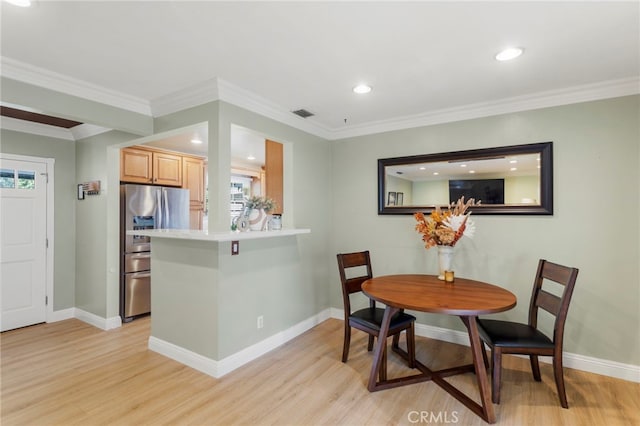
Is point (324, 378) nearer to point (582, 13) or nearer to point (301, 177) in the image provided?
point (301, 177)

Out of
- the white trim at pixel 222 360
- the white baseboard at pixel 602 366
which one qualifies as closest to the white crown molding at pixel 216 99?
the white trim at pixel 222 360

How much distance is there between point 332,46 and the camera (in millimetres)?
2010

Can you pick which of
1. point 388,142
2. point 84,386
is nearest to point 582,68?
point 388,142

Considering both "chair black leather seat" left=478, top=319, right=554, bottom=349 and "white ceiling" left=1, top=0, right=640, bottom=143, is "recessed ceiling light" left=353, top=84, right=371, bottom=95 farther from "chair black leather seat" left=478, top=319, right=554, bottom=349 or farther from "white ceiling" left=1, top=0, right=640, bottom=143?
"chair black leather seat" left=478, top=319, right=554, bottom=349

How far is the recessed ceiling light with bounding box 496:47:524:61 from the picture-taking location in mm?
2037

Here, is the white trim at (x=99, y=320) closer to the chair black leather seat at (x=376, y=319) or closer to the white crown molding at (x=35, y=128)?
the white crown molding at (x=35, y=128)

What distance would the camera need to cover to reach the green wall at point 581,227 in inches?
100

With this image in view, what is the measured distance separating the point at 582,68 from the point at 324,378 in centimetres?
305

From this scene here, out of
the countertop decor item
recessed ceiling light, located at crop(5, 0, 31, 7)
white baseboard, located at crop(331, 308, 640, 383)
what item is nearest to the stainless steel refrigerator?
recessed ceiling light, located at crop(5, 0, 31, 7)

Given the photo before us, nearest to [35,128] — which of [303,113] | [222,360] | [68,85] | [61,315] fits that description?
[68,85]

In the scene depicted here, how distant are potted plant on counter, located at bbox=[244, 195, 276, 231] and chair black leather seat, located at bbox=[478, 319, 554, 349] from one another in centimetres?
200

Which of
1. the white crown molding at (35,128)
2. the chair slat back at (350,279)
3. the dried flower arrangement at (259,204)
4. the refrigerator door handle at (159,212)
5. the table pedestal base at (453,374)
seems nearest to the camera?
the table pedestal base at (453,374)

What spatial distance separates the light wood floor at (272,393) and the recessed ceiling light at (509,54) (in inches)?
93.6

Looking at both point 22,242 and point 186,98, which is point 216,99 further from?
point 22,242
